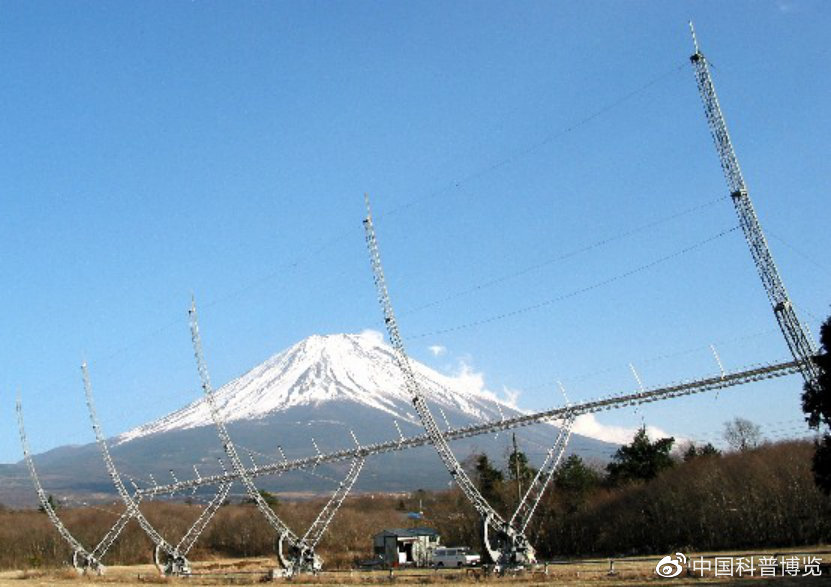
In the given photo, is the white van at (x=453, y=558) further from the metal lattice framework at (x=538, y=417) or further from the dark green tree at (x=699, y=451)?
the dark green tree at (x=699, y=451)

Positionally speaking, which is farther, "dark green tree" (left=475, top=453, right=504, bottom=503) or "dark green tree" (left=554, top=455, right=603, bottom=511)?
"dark green tree" (left=475, top=453, right=504, bottom=503)

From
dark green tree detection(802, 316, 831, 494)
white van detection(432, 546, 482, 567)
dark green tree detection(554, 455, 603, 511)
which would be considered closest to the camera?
dark green tree detection(802, 316, 831, 494)

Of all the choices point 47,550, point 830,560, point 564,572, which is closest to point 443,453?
point 564,572

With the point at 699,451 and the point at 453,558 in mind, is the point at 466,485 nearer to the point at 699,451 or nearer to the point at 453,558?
the point at 453,558

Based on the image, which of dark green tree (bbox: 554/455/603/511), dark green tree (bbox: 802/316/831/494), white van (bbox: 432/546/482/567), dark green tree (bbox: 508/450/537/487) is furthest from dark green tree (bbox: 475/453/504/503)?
dark green tree (bbox: 802/316/831/494)

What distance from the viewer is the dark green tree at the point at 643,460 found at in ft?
312

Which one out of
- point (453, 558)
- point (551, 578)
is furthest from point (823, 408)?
point (453, 558)

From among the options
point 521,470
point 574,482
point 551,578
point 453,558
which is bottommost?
point 551,578

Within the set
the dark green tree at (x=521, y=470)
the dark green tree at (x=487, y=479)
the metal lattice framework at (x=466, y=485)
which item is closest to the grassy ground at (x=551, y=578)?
the metal lattice framework at (x=466, y=485)

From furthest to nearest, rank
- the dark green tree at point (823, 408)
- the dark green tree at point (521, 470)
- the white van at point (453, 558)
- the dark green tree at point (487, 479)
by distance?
the dark green tree at point (487, 479) → the dark green tree at point (521, 470) → the white van at point (453, 558) → the dark green tree at point (823, 408)

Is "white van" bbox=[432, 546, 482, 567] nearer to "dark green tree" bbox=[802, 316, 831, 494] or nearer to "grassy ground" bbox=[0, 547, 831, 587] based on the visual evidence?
"grassy ground" bbox=[0, 547, 831, 587]

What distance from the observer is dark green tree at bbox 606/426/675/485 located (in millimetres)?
95125

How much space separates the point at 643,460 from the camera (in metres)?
96.2

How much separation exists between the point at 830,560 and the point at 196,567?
61.8m
